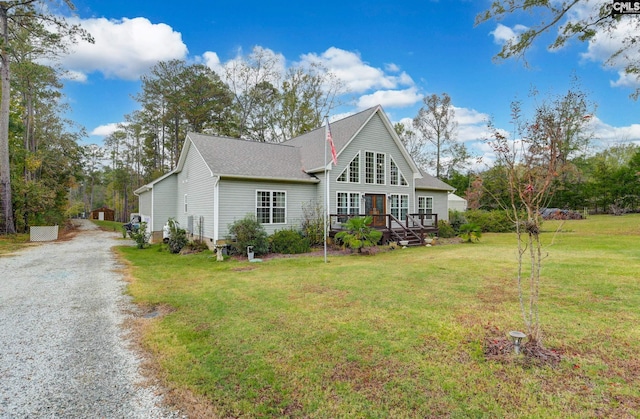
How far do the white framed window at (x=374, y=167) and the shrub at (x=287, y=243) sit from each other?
17.9ft

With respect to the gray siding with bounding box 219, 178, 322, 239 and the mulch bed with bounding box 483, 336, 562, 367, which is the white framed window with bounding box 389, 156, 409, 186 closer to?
the gray siding with bounding box 219, 178, 322, 239

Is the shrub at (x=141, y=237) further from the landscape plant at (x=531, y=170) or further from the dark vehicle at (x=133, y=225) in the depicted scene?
the landscape plant at (x=531, y=170)

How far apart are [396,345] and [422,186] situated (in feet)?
55.8

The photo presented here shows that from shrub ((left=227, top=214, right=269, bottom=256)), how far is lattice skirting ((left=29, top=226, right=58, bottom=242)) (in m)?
14.1

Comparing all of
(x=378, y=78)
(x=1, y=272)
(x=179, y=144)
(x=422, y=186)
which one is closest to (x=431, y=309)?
(x=1, y=272)

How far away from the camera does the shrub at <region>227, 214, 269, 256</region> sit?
40.6 feet

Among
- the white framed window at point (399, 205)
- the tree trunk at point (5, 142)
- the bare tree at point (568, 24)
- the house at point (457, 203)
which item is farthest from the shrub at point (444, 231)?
the tree trunk at point (5, 142)

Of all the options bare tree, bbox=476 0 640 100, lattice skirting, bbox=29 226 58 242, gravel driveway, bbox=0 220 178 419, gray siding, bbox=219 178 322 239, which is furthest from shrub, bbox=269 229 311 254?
lattice skirting, bbox=29 226 58 242

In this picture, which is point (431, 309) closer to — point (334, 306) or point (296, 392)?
point (334, 306)

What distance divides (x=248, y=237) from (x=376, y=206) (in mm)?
7692

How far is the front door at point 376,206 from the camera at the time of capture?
54.2 feet

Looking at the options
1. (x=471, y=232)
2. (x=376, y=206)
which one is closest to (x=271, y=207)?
(x=376, y=206)

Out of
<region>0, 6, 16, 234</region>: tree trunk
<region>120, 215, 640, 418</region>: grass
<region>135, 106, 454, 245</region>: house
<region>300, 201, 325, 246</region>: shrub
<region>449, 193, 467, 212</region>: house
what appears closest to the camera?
<region>120, 215, 640, 418</region>: grass

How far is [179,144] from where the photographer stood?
32.0 m
